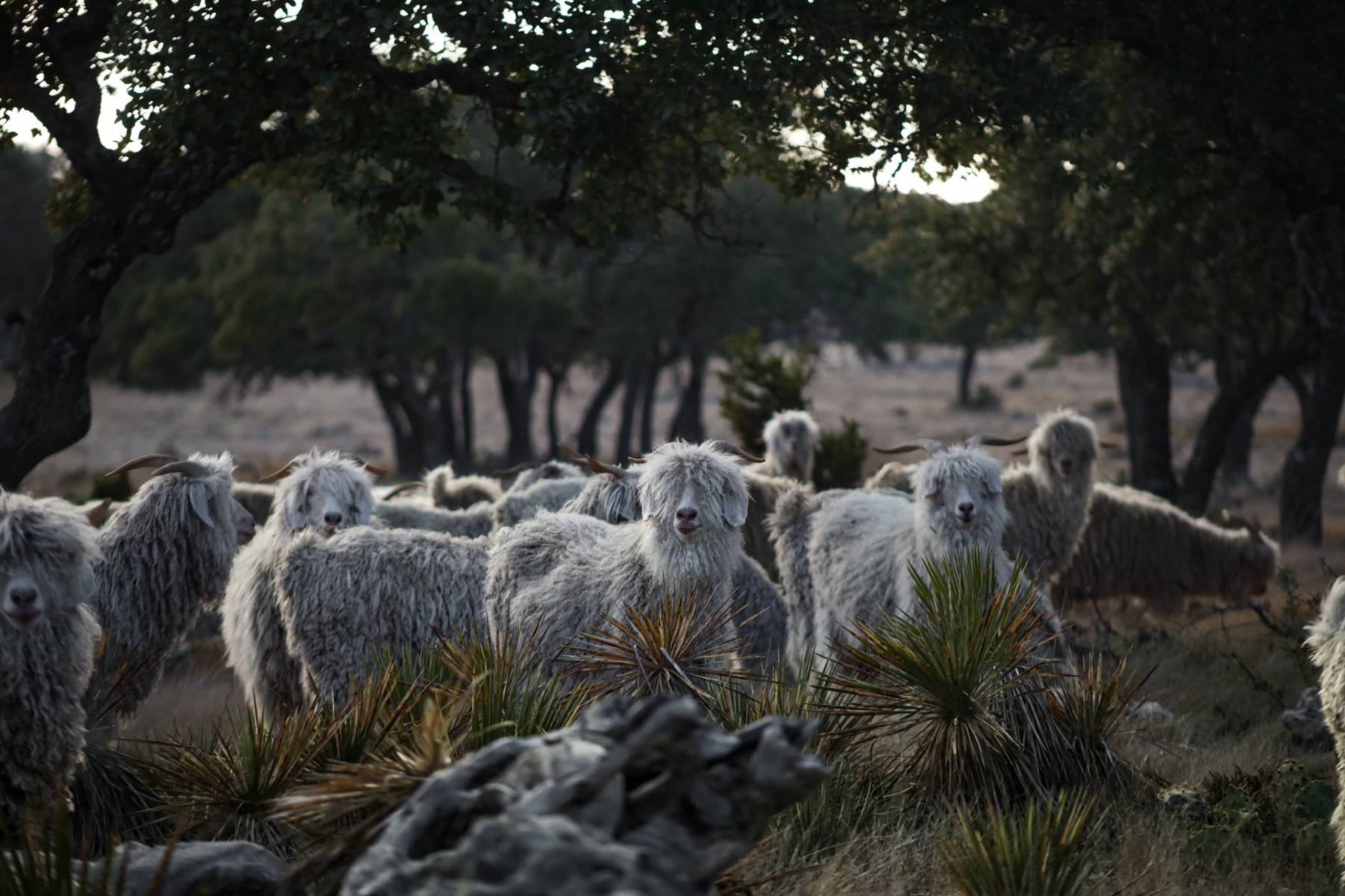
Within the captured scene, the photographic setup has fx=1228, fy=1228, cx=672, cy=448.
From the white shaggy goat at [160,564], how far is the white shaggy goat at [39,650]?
2.36 m

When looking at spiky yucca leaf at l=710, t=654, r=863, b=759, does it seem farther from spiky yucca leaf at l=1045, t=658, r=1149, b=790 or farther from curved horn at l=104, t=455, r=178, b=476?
curved horn at l=104, t=455, r=178, b=476

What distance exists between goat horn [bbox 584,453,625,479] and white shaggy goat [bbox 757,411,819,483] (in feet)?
15.0

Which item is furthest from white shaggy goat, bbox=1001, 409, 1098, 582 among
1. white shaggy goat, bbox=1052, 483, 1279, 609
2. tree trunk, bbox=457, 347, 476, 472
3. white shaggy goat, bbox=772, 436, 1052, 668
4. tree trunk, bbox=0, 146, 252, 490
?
tree trunk, bbox=457, 347, 476, 472

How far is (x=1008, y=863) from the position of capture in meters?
4.07

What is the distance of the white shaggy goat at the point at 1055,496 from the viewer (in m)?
10.3

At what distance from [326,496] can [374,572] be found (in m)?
1.20

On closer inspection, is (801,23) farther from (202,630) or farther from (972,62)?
(202,630)

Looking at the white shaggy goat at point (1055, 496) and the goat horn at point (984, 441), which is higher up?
the goat horn at point (984, 441)

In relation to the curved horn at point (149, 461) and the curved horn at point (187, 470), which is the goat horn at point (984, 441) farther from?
the curved horn at point (149, 461)

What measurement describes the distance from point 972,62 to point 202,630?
844 cm

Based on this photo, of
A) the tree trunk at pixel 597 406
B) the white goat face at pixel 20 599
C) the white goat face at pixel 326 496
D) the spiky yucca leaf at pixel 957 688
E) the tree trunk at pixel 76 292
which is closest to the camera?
the white goat face at pixel 20 599

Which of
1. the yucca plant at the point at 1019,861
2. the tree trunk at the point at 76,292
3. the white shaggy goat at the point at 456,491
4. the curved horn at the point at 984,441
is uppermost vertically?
the tree trunk at the point at 76,292

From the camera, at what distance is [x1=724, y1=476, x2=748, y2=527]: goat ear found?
6523 millimetres

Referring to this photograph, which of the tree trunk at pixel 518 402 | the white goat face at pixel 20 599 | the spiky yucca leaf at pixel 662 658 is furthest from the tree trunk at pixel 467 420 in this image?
the white goat face at pixel 20 599
